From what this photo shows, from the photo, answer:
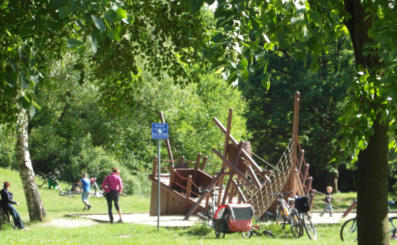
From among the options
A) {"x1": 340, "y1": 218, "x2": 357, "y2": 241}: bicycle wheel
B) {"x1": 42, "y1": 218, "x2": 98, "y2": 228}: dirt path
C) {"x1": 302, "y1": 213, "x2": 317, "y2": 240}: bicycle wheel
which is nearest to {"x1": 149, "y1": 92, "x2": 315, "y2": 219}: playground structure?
{"x1": 302, "y1": 213, "x2": 317, "y2": 240}: bicycle wheel

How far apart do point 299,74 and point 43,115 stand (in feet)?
50.1

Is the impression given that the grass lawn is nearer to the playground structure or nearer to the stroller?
the stroller

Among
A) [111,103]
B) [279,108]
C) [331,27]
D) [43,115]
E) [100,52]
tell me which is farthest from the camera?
[279,108]

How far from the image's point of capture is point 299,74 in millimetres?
34625

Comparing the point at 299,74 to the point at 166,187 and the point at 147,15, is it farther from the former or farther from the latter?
the point at 147,15

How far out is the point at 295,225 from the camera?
13055 millimetres

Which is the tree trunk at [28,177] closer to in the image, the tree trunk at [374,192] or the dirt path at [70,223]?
the dirt path at [70,223]

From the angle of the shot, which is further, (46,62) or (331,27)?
(46,62)

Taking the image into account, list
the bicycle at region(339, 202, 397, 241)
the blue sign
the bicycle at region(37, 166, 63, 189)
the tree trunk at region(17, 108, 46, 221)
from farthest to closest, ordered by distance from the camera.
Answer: the bicycle at region(37, 166, 63, 189), the tree trunk at region(17, 108, 46, 221), the blue sign, the bicycle at region(339, 202, 397, 241)

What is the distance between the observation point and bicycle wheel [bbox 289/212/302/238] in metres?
12.9

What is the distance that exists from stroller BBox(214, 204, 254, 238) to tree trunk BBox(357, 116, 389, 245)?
5988 mm

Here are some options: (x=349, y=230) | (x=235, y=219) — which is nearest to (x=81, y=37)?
(x=235, y=219)

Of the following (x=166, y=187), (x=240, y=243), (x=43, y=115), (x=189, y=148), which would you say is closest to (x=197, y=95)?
(x=189, y=148)

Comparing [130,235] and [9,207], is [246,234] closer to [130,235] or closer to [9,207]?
[130,235]
